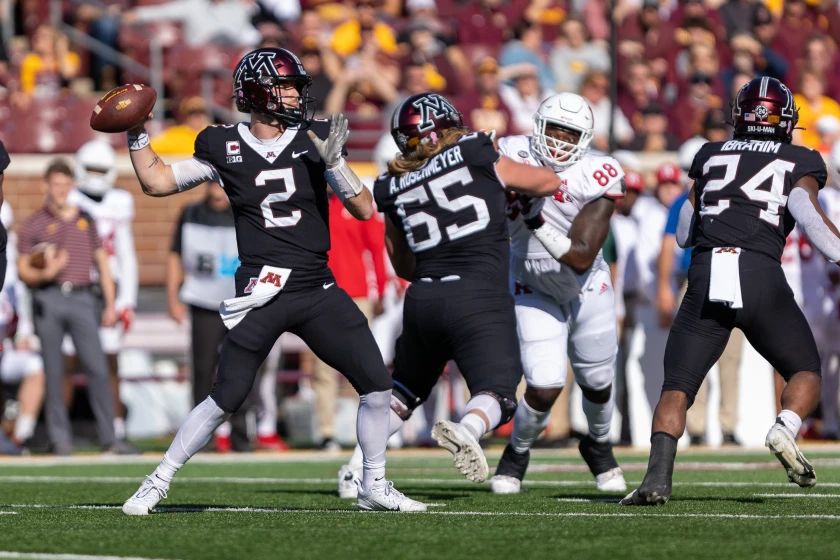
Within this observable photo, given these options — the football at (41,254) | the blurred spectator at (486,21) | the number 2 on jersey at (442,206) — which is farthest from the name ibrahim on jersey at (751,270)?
the blurred spectator at (486,21)

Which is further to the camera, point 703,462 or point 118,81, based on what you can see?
point 118,81

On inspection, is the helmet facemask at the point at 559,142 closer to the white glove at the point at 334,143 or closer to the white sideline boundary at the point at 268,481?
the white glove at the point at 334,143

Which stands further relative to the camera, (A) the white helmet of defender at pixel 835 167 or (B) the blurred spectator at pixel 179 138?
(B) the blurred spectator at pixel 179 138

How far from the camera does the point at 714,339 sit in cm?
635

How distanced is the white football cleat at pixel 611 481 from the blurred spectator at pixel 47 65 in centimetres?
972

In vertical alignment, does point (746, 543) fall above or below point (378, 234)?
below

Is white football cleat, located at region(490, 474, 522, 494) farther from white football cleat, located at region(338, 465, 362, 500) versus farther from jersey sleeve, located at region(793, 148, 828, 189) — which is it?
jersey sleeve, located at region(793, 148, 828, 189)

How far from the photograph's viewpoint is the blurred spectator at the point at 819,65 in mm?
15422

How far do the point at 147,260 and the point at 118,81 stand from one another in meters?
2.59

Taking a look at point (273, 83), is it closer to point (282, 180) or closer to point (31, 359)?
point (282, 180)

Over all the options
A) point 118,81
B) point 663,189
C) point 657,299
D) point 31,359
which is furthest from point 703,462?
point 118,81

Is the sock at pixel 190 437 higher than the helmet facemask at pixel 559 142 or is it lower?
lower

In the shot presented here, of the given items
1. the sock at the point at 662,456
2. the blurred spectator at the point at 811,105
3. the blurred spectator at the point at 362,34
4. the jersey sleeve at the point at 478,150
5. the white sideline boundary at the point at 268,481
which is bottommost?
the white sideline boundary at the point at 268,481

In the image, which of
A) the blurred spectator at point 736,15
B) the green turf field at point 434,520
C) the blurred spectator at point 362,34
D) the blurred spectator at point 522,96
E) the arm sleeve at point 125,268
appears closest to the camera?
the green turf field at point 434,520
